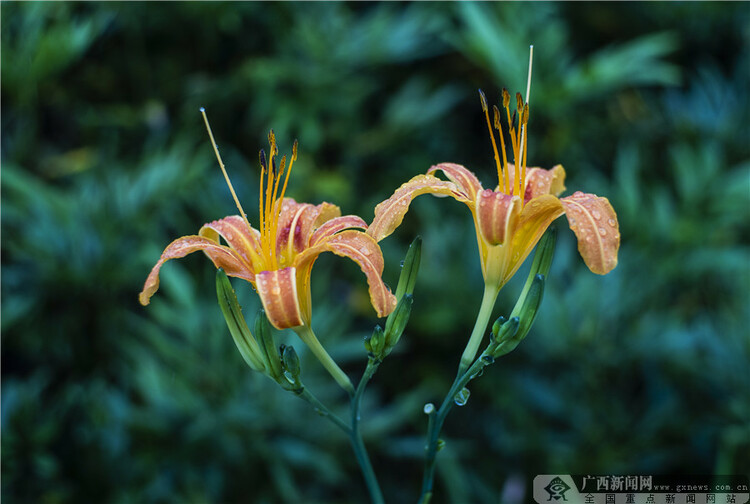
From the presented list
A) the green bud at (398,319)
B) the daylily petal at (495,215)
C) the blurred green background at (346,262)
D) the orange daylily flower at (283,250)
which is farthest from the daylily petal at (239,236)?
the blurred green background at (346,262)

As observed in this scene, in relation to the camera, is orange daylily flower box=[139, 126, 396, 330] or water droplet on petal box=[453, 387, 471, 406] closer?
orange daylily flower box=[139, 126, 396, 330]

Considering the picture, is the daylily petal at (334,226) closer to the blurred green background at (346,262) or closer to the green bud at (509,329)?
the green bud at (509,329)

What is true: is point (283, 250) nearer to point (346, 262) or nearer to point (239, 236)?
point (239, 236)

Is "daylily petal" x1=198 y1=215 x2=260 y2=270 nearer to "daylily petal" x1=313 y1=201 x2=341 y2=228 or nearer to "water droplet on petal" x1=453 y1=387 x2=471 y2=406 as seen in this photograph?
"daylily petal" x1=313 y1=201 x2=341 y2=228

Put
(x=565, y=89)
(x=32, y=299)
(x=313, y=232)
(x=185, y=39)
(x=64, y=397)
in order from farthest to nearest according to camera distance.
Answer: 1. (x=185, y=39)
2. (x=565, y=89)
3. (x=32, y=299)
4. (x=64, y=397)
5. (x=313, y=232)

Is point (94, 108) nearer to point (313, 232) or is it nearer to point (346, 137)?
point (346, 137)

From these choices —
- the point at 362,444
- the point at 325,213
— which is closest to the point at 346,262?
the point at 325,213

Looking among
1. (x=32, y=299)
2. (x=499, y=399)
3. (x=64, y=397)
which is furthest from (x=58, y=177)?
(x=499, y=399)

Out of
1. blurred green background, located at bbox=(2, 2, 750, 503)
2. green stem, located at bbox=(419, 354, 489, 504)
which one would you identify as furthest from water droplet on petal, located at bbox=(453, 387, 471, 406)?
blurred green background, located at bbox=(2, 2, 750, 503)
